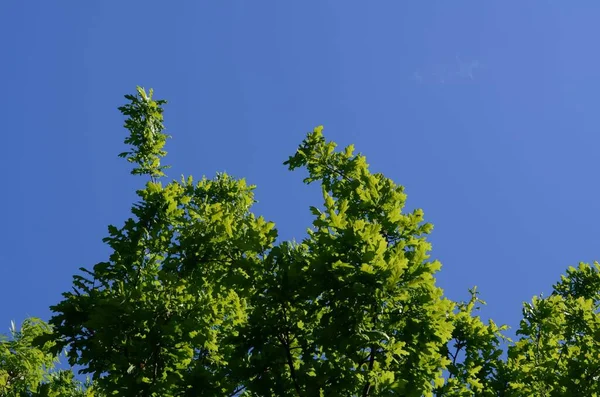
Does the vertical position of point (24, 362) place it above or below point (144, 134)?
below

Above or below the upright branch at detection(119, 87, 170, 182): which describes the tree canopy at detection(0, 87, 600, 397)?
below

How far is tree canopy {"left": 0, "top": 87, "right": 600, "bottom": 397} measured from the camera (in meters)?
6.68

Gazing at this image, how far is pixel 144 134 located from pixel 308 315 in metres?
7.22

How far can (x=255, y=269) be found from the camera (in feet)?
24.2

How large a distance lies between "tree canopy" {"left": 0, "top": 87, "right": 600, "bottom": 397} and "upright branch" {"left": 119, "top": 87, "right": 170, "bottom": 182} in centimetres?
→ 192

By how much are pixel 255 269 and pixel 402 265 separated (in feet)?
7.14

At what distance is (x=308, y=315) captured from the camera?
7.14 meters

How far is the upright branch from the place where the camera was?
12.2m

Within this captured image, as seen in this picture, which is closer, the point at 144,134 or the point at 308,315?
the point at 308,315

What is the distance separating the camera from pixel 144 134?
40.5ft

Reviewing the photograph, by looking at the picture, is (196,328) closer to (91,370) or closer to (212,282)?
(212,282)

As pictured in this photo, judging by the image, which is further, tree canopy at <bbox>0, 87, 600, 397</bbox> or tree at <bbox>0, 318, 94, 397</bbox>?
tree at <bbox>0, 318, 94, 397</bbox>

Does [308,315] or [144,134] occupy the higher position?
[144,134]

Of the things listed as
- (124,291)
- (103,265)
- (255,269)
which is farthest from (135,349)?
(103,265)
